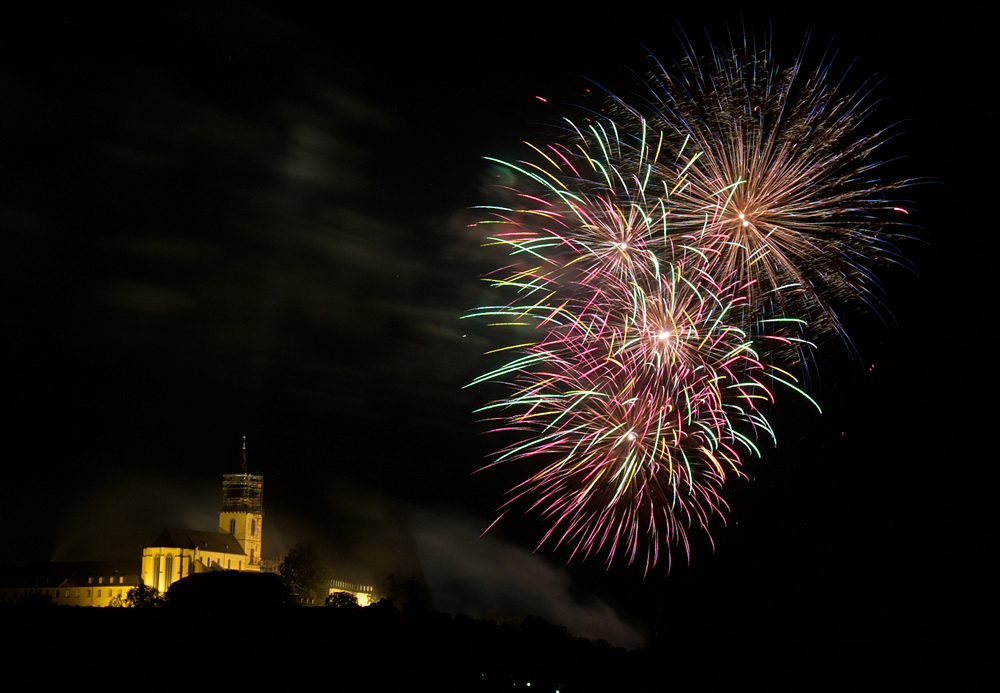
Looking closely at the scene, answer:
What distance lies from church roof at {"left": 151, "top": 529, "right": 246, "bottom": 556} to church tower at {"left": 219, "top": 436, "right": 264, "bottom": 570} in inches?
49.0

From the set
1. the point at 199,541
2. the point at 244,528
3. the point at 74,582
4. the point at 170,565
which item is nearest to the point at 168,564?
the point at 170,565

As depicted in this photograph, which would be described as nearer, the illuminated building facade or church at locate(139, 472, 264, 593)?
the illuminated building facade

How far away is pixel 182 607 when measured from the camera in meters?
71.2

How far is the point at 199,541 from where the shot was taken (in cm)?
11025

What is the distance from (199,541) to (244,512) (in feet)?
34.3

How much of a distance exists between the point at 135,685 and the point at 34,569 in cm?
6517

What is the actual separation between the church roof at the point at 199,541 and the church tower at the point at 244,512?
1244 millimetres

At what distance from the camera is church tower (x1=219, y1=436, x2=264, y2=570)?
11962 centimetres

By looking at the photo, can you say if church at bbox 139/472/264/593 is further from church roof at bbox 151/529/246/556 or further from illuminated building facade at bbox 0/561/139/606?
illuminated building facade at bbox 0/561/139/606

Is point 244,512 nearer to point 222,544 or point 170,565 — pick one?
point 222,544

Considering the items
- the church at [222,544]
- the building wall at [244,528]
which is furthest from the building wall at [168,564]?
the building wall at [244,528]

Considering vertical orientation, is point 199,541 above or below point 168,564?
above

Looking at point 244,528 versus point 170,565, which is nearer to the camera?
point 170,565

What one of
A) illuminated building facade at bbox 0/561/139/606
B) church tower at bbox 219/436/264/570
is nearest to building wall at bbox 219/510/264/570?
church tower at bbox 219/436/264/570
